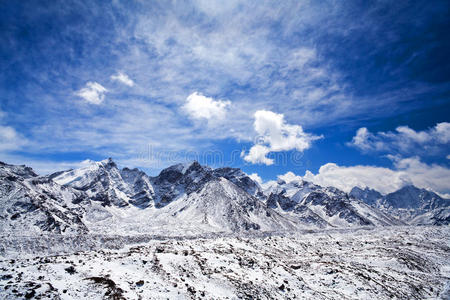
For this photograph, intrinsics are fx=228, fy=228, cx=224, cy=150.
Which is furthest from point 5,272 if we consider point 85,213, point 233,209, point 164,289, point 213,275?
point 85,213

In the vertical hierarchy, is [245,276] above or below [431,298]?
above

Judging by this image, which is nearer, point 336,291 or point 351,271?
point 336,291

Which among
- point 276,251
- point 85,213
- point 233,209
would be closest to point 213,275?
point 276,251

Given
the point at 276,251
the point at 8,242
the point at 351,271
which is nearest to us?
the point at 351,271

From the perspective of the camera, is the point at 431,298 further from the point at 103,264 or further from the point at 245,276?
the point at 103,264

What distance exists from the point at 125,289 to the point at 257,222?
499 ft

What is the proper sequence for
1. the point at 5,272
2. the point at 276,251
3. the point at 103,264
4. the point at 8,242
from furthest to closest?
the point at 276,251, the point at 8,242, the point at 103,264, the point at 5,272

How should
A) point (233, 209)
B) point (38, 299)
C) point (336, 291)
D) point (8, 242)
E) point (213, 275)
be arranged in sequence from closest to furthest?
point (38, 299) → point (213, 275) → point (336, 291) → point (8, 242) → point (233, 209)

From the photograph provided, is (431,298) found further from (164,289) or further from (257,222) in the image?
(257,222)

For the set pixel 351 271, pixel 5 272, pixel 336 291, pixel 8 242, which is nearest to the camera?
pixel 5 272

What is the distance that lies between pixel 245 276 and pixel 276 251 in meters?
24.2

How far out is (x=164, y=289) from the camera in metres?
20.6

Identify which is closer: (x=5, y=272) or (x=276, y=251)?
(x=5, y=272)

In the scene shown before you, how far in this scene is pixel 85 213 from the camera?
16225 centimetres
